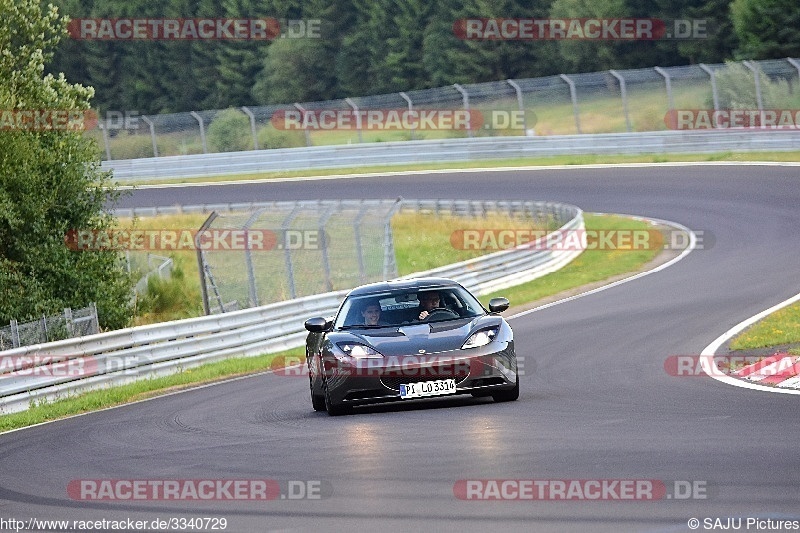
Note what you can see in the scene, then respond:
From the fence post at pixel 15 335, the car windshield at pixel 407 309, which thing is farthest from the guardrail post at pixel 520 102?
the car windshield at pixel 407 309

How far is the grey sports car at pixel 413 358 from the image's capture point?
12445 mm

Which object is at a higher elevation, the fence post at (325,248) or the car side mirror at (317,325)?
the car side mirror at (317,325)

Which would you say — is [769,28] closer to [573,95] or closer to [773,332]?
[573,95]

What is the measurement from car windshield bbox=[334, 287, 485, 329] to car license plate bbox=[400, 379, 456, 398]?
93cm

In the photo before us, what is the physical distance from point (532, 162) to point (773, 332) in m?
31.7

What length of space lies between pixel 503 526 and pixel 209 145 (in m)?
50.2

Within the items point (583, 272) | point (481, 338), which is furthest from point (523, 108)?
point (481, 338)

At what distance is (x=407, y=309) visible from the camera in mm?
13625

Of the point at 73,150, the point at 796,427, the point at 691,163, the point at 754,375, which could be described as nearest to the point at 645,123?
the point at 691,163

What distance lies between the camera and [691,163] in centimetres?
4262

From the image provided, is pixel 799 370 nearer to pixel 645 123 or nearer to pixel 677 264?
pixel 677 264

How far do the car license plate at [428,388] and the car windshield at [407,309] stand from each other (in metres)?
0.93

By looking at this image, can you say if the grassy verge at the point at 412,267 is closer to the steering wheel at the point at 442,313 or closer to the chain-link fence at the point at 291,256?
the chain-link fence at the point at 291,256

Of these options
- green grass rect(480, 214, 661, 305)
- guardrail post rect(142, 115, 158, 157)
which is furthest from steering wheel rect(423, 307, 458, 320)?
guardrail post rect(142, 115, 158, 157)
